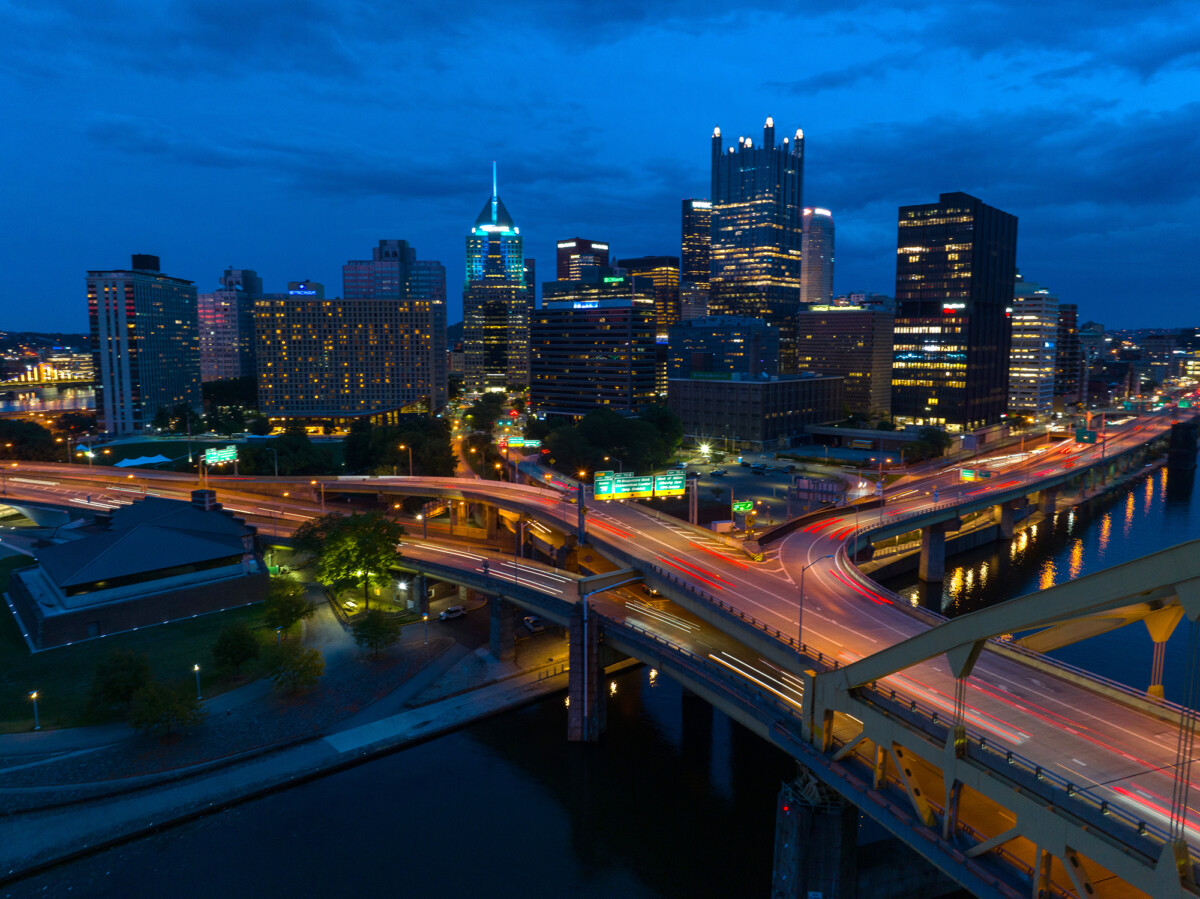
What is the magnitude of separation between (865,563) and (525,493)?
43025 mm

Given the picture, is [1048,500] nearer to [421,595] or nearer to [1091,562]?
[1091,562]

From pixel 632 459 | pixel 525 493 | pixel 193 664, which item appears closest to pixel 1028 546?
pixel 632 459

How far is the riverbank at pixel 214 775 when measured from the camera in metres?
38.2

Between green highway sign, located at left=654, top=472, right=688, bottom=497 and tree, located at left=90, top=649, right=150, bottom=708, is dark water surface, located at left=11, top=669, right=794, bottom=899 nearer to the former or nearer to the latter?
tree, located at left=90, top=649, right=150, bottom=708

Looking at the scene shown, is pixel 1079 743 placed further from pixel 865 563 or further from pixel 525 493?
pixel 525 493

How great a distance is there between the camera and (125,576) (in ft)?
212

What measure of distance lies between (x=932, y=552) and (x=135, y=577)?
86.0m

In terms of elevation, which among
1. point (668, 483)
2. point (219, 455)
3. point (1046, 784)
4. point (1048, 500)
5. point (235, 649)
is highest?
point (219, 455)

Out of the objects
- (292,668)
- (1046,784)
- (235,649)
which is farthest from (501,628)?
(1046,784)

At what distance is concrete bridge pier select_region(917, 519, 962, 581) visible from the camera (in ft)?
289

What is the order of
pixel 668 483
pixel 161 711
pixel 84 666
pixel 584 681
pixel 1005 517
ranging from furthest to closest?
pixel 1005 517 < pixel 668 483 < pixel 84 666 < pixel 584 681 < pixel 161 711

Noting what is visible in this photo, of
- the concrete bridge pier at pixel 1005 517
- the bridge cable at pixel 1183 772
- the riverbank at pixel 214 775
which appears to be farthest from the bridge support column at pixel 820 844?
the concrete bridge pier at pixel 1005 517

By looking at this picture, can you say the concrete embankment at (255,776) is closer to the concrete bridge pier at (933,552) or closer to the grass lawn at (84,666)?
the grass lawn at (84,666)

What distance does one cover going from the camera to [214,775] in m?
43.4
